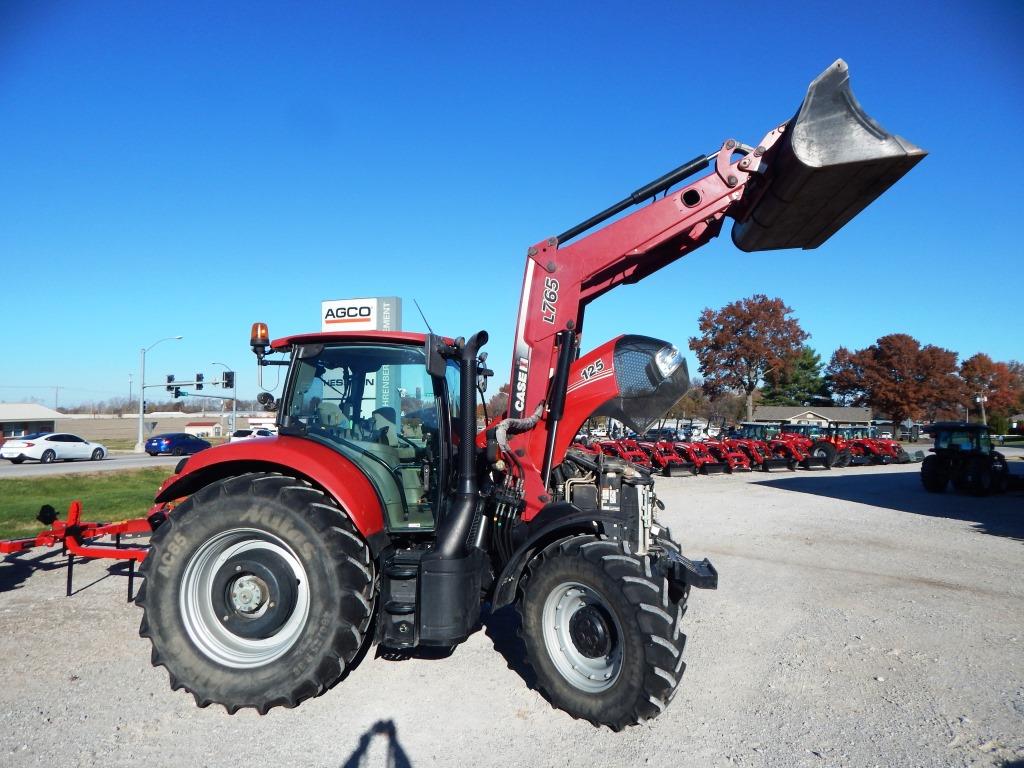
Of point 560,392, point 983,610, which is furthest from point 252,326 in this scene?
point 983,610

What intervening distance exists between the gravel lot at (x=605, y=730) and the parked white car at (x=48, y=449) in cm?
2654

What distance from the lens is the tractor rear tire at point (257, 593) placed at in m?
4.01

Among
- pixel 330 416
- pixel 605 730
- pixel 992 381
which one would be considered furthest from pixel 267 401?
pixel 992 381

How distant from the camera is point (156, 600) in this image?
4242 mm

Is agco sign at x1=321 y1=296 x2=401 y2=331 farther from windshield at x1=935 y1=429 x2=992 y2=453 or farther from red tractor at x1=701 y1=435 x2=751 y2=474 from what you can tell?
windshield at x1=935 y1=429 x2=992 y2=453

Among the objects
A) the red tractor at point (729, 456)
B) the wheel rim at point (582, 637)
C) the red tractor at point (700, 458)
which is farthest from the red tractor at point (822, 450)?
the wheel rim at point (582, 637)

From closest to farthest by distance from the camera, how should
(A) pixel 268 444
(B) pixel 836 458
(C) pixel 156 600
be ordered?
(C) pixel 156 600, (A) pixel 268 444, (B) pixel 836 458

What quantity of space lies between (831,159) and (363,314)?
7.82 metres

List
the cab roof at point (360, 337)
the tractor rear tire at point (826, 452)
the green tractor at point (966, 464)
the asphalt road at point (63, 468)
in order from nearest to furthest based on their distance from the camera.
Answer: the cab roof at point (360, 337), the green tractor at point (966, 464), the asphalt road at point (63, 468), the tractor rear tire at point (826, 452)

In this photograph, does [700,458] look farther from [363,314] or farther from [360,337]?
[360,337]

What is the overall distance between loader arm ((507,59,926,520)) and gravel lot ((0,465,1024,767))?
1.48 meters

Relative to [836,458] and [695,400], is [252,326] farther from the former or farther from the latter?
[695,400]

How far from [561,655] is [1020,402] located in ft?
310

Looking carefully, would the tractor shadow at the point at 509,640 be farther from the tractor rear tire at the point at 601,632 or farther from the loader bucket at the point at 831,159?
the loader bucket at the point at 831,159
